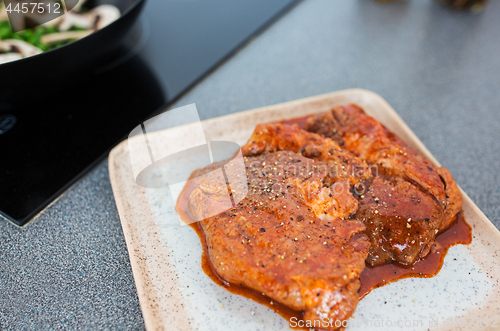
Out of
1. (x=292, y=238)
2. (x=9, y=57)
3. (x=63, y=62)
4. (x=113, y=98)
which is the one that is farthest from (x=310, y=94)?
(x=9, y=57)

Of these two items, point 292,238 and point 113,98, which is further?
point 113,98

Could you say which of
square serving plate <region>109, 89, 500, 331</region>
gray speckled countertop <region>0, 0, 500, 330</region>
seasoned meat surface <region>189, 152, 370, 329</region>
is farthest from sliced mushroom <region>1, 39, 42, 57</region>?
seasoned meat surface <region>189, 152, 370, 329</region>

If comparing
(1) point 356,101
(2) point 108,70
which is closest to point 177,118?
(2) point 108,70

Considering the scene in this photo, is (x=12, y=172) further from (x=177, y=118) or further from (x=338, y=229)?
(x=338, y=229)

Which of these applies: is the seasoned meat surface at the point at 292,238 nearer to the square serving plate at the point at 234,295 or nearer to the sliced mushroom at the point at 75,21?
the square serving plate at the point at 234,295

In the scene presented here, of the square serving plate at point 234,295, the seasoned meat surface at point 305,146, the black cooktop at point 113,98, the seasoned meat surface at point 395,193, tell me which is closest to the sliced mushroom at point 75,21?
the black cooktop at point 113,98

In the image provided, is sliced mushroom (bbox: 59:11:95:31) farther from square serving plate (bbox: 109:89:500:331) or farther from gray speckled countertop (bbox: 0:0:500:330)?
square serving plate (bbox: 109:89:500:331)

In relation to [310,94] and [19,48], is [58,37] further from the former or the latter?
[310,94]
